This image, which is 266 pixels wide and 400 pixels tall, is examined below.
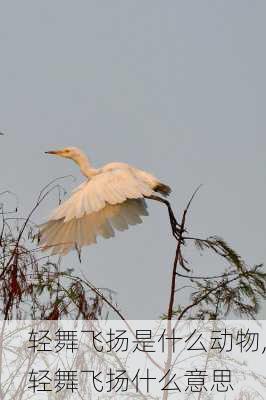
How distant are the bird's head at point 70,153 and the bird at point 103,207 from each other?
38.0 inches

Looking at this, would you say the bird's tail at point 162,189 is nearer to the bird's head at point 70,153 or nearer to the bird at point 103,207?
the bird at point 103,207

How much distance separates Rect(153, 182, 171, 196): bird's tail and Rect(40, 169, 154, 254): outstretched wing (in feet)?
0.49

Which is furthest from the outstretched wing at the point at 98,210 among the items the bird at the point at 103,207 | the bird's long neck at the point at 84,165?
the bird's long neck at the point at 84,165

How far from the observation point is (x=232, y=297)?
429cm

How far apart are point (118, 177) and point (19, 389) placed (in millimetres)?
2832

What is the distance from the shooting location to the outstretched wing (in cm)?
509

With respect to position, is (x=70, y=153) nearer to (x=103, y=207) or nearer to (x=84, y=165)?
(x=84, y=165)

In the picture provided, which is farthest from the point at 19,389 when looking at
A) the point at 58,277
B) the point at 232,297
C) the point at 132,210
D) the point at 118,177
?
the point at 118,177

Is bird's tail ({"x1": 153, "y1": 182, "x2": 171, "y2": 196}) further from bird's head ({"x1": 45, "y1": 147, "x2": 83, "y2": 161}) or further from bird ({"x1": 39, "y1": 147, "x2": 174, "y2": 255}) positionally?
bird's head ({"x1": 45, "y1": 147, "x2": 83, "y2": 161})

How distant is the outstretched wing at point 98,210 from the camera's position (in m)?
5.09

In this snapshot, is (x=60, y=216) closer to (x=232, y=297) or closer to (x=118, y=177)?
(x=118, y=177)

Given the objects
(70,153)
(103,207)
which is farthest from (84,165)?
(103,207)

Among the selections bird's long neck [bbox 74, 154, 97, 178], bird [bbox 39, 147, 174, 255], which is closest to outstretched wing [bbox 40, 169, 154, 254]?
bird [bbox 39, 147, 174, 255]

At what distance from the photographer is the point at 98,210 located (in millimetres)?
5414
